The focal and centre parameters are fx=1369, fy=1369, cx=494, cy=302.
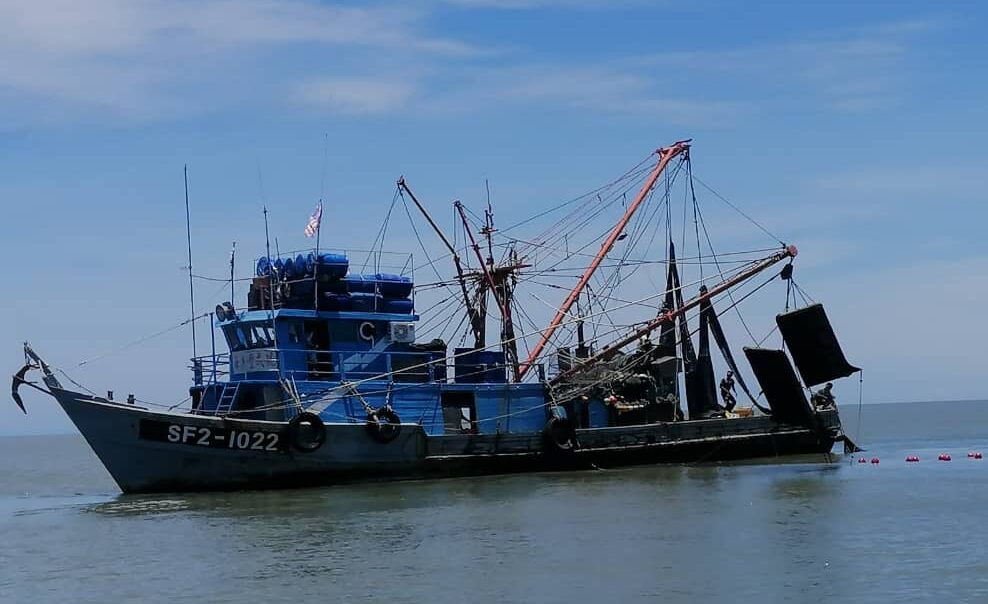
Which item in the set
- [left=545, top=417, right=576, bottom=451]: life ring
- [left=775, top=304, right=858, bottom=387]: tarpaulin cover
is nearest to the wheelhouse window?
[left=545, top=417, right=576, bottom=451]: life ring

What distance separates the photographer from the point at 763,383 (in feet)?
123

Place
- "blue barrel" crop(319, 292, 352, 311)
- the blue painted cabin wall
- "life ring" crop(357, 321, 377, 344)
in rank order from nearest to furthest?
the blue painted cabin wall < "blue barrel" crop(319, 292, 352, 311) < "life ring" crop(357, 321, 377, 344)

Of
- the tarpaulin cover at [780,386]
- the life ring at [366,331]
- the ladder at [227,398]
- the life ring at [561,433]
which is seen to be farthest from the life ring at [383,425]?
the tarpaulin cover at [780,386]

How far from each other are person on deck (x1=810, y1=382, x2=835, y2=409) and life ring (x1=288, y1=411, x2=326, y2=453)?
15.5 metres

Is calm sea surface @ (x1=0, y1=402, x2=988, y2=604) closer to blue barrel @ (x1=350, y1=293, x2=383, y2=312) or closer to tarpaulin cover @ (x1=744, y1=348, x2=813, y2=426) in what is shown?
tarpaulin cover @ (x1=744, y1=348, x2=813, y2=426)

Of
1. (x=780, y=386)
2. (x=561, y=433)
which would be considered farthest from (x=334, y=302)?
(x=780, y=386)

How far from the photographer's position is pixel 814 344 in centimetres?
3628

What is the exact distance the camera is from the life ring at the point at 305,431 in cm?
3105

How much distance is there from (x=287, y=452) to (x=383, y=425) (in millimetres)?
2371

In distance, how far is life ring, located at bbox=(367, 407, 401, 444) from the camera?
105 feet

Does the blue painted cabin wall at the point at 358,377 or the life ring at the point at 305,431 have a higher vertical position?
the blue painted cabin wall at the point at 358,377

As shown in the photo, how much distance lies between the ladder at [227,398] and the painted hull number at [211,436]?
95 centimetres

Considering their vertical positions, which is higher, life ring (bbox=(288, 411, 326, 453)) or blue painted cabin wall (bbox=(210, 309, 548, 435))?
blue painted cabin wall (bbox=(210, 309, 548, 435))

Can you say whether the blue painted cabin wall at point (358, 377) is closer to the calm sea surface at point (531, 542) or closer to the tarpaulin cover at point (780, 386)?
the calm sea surface at point (531, 542)
